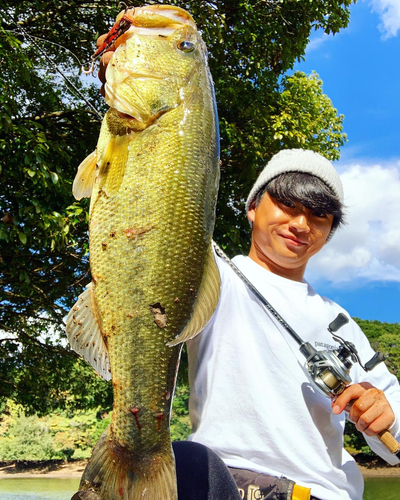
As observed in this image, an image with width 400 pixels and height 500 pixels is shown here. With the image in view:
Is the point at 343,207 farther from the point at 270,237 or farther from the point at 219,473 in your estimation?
the point at 219,473

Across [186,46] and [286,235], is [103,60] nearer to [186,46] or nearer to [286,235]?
[186,46]

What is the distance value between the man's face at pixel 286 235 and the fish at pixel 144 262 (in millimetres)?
729

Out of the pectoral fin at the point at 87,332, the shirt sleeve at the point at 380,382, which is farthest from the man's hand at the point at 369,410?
the pectoral fin at the point at 87,332

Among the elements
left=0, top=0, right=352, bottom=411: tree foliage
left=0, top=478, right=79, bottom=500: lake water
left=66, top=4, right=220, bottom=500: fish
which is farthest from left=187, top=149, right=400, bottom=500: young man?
left=0, top=478, right=79, bottom=500: lake water

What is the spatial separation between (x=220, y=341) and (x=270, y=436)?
0.43 meters

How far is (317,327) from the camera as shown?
2424mm

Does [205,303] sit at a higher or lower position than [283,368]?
higher

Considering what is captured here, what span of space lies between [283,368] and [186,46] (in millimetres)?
1397

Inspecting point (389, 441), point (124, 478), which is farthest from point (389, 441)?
point (124, 478)

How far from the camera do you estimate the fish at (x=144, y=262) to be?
1.53 metres

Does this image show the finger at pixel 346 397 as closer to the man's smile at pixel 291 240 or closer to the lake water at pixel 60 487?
the man's smile at pixel 291 240

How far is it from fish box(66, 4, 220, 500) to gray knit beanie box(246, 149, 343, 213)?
87 cm

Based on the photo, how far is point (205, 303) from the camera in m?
1.68

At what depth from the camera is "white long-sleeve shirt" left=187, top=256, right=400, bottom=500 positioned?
6.37 feet
